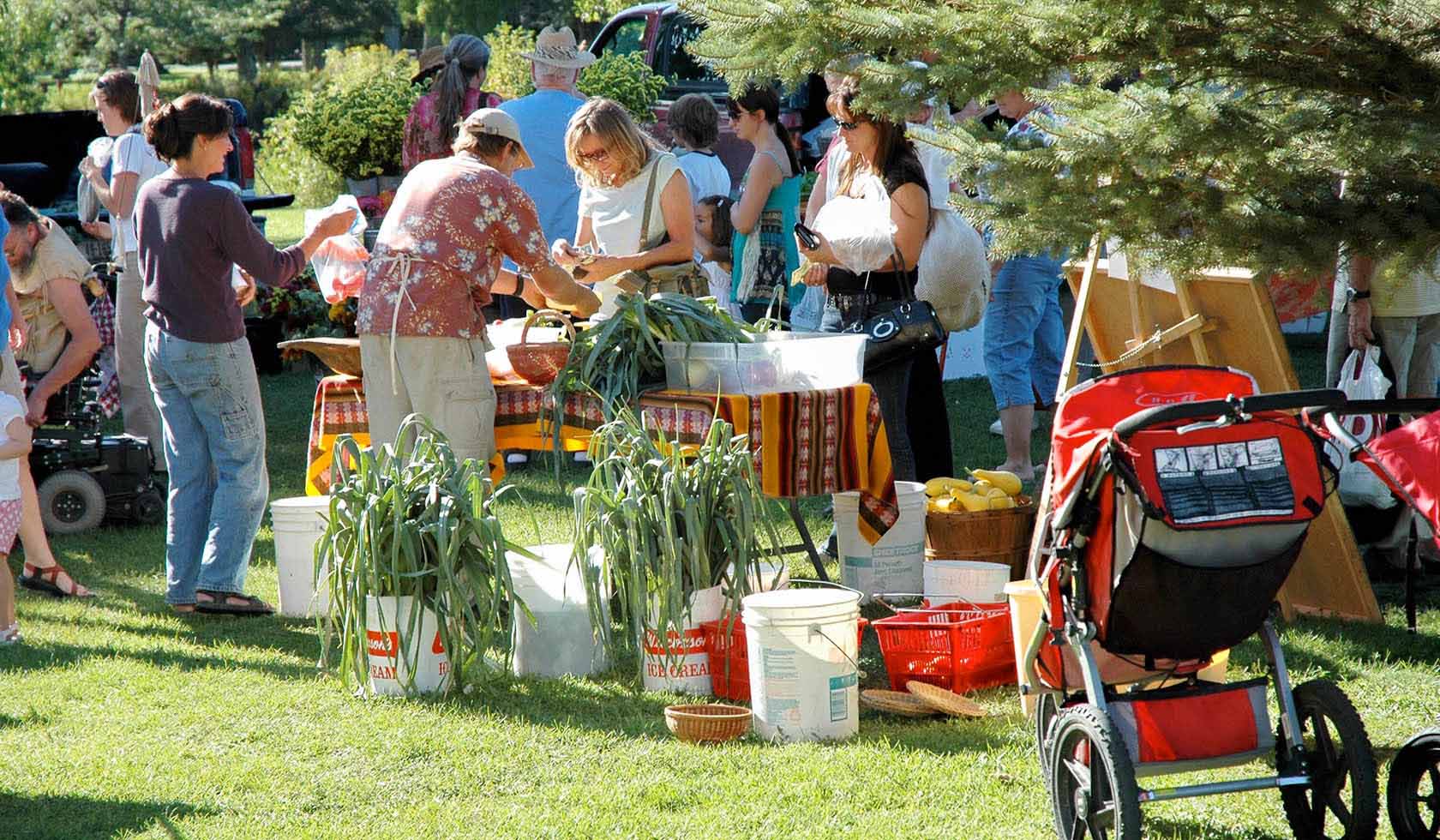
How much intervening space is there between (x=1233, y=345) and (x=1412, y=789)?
6.89 feet

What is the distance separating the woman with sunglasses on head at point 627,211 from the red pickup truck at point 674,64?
477cm

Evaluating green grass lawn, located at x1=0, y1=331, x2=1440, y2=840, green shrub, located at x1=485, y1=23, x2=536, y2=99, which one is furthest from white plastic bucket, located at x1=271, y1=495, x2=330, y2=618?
green shrub, located at x1=485, y1=23, x2=536, y2=99

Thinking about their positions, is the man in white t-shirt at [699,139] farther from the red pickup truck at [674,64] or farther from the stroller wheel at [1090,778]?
the stroller wheel at [1090,778]

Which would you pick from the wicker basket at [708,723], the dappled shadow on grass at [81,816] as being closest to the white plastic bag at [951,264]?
the wicker basket at [708,723]

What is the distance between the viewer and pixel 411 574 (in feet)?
15.1

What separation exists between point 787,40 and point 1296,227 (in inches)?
49.4

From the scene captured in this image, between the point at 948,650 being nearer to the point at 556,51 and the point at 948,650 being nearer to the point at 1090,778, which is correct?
the point at 1090,778

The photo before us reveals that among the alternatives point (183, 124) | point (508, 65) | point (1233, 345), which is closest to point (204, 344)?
point (183, 124)

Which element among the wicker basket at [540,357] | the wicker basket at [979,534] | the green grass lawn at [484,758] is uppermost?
the wicker basket at [540,357]

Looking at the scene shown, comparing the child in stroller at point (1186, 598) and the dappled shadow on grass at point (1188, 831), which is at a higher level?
the child in stroller at point (1186, 598)

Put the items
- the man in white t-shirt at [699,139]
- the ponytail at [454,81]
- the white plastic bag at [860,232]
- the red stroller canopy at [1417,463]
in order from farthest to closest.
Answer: the ponytail at [454,81] < the man in white t-shirt at [699,139] < the white plastic bag at [860,232] < the red stroller canopy at [1417,463]

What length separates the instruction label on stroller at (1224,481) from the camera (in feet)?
10.8

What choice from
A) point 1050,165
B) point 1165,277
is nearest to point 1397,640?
point 1165,277

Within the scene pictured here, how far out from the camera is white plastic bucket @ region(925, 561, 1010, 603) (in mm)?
5168
